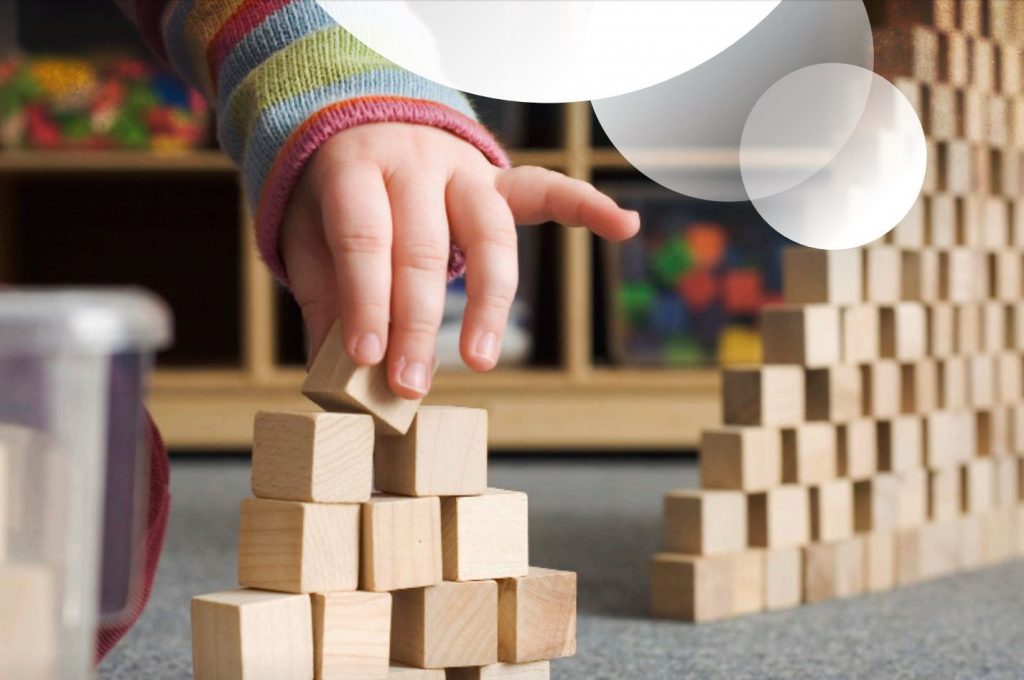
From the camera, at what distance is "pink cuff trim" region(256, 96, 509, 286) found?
514 millimetres

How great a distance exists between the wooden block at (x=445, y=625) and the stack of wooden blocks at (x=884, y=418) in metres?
0.35

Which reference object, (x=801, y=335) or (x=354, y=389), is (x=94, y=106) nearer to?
(x=801, y=335)

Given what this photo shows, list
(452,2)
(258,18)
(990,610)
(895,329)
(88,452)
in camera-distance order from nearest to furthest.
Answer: (88,452) < (452,2) < (258,18) < (990,610) < (895,329)

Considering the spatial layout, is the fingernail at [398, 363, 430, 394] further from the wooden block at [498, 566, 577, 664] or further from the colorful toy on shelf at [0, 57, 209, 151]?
the colorful toy on shelf at [0, 57, 209, 151]

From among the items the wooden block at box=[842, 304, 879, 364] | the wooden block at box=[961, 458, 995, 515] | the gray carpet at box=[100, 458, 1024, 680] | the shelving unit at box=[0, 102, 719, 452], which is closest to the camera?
the gray carpet at box=[100, 458, 1024, 680]

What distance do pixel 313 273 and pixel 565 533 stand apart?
2.33 ft

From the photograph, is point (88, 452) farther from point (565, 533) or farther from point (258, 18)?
point (565, 533)

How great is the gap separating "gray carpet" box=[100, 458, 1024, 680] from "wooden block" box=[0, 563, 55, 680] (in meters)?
0.40

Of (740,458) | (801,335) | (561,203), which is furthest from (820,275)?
(561,203)

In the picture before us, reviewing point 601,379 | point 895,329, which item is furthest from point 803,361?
point 601,379

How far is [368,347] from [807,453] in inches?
20.6

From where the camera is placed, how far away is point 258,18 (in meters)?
0.58
